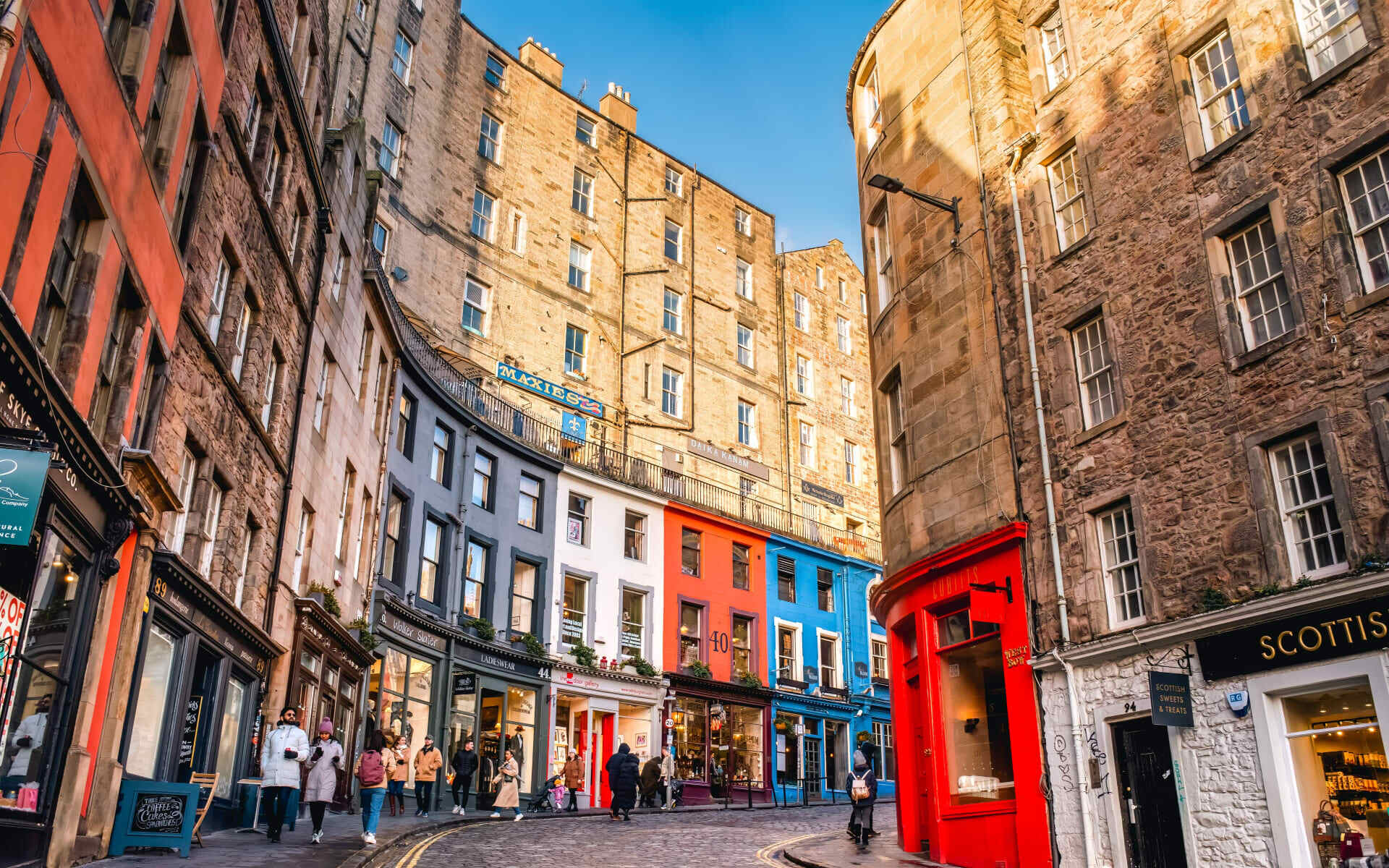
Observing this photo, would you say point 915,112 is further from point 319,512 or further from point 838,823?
point 838,823

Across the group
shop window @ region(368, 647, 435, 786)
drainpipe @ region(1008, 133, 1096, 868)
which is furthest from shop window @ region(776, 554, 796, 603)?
drainpipe @ region(1008, 133, 1096, 868)

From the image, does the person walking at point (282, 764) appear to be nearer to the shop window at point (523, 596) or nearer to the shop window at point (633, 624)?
the shop window at point (523, 596)

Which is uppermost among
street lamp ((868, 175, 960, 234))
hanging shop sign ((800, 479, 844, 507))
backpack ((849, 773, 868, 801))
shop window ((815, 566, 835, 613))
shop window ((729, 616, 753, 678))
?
hanging shop sign ((800, 479, 844, 507))

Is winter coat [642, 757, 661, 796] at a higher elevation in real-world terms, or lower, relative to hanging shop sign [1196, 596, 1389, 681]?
lower

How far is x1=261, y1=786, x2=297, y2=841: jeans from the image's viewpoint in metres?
13.2

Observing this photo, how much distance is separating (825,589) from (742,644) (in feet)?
17.0

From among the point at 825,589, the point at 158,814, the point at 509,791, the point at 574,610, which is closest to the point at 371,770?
the point at 158,814

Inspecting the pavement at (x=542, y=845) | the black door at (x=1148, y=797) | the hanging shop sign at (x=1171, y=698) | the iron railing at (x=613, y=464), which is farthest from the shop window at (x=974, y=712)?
the iron railing at (x=613, y=464)

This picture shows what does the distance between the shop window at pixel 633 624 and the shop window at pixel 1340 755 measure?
21888 millimetres

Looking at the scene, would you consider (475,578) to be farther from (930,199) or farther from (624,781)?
(930,199)

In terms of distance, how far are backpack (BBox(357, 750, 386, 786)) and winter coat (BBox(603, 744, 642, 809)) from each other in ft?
25.8

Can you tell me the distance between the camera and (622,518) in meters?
33.1

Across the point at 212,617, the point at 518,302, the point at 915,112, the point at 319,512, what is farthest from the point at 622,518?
the point at 212,617

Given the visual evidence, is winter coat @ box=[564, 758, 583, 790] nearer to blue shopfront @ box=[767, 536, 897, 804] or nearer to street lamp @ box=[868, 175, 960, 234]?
blue shopfront @ box=[767, 536, 897, 804]
